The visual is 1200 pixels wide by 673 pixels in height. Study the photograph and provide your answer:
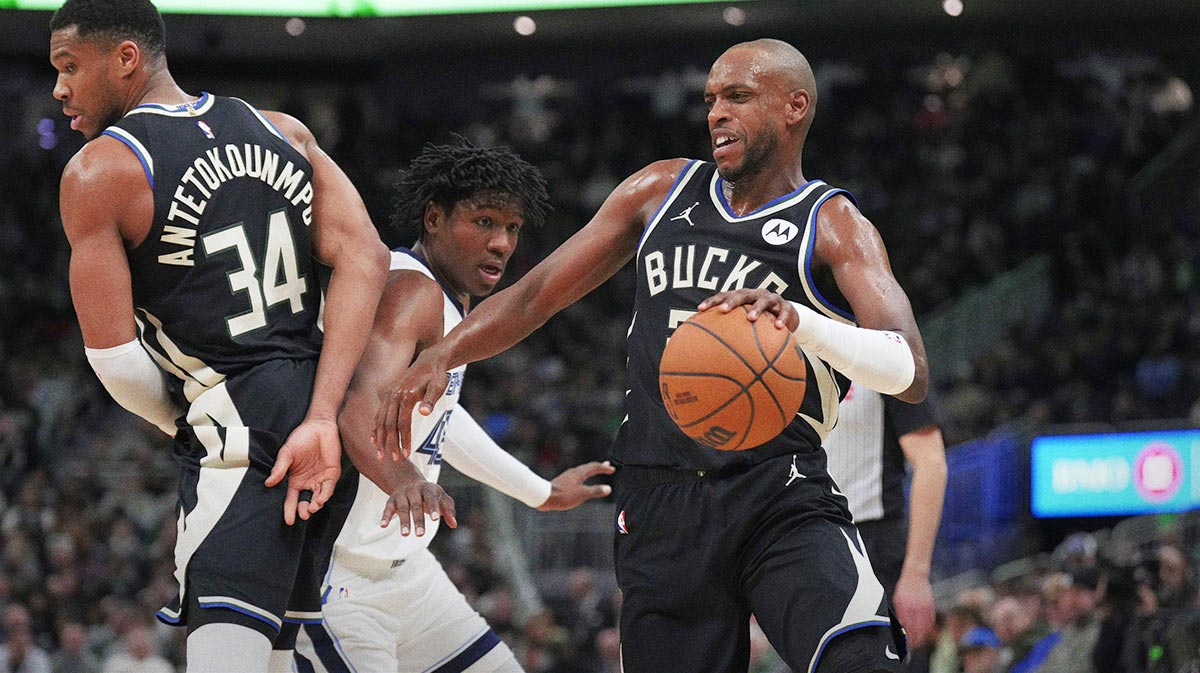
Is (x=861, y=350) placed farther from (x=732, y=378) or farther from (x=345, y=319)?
(x=345, y=319)

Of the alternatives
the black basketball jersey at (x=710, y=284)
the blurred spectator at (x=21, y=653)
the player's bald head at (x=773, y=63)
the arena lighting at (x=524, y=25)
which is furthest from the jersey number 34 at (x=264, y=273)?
the arena lighting at (x=524, y=25)

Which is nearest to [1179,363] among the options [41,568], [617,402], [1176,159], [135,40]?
[1176,159]

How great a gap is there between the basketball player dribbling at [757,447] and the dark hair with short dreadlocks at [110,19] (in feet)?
3.79

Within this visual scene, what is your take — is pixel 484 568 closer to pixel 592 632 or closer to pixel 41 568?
pixel 592 632

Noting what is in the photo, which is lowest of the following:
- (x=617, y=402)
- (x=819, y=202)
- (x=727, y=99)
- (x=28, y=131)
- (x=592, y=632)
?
(x=592, y=632)

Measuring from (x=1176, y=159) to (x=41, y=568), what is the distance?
15.1 meters

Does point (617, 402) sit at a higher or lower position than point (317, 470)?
lower

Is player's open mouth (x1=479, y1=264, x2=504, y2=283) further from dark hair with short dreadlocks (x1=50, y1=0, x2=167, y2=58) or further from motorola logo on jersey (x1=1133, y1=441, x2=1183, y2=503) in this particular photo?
motorola logo on jersey (x1=1133, y1=441, x2=1183, y2=503)

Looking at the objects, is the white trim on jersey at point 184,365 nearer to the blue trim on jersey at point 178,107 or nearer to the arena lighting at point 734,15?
the blue trim on jersey at point 178,107

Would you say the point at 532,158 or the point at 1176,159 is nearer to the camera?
the point at 1176,159

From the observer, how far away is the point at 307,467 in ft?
12.3

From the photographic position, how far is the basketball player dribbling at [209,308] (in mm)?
3662

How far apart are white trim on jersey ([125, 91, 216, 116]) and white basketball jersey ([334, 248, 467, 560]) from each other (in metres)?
0.99

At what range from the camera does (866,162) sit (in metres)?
21.0
